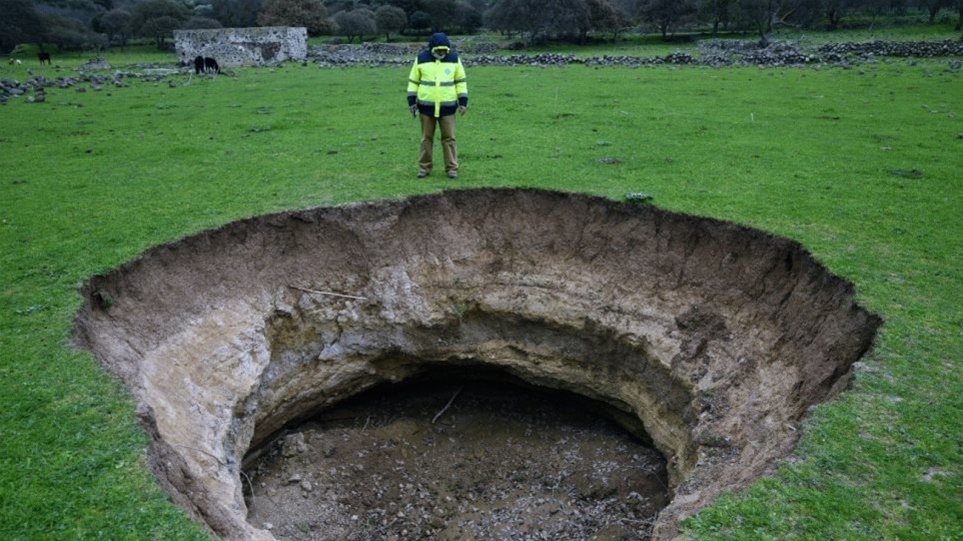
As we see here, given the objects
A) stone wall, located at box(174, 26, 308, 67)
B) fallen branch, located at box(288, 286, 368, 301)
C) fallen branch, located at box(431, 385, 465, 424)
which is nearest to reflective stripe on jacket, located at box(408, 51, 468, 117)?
fallen branch, located at box(288, 286, 368, 301)

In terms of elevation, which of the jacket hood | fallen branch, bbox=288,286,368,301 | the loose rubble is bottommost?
fallen branch, bbox=288,286,368,301

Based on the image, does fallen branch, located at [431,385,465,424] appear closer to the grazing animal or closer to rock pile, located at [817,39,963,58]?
the grazing animal

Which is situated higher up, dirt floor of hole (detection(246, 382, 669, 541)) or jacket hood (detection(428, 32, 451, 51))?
jacket hood (detection(428, 32, 451, 51))

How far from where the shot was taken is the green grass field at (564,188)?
18.2 ft

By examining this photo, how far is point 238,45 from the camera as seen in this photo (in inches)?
1761

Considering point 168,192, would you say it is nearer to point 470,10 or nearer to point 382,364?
point 382,364

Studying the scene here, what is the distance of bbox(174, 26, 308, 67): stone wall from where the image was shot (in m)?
44.1

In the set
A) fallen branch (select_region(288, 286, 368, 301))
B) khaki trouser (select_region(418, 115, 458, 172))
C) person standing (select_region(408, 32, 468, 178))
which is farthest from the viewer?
khaki trouser (select_region(418, 115, 458, 172))

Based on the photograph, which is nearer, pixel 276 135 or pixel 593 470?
pixel 593 470

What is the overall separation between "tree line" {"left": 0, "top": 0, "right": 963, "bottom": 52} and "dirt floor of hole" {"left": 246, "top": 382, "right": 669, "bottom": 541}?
3951 centimetres

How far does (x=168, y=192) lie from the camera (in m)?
12.7

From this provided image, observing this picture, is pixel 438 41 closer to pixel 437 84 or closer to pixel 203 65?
pixel 437 84

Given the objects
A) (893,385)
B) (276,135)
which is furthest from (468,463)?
(276,135)

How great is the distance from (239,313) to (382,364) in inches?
106
